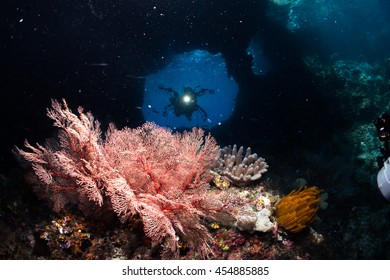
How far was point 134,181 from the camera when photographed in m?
3.71

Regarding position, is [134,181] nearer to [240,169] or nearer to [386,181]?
[240,169]

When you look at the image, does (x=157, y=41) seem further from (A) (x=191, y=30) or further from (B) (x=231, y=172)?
(B) (x=231, y=172)

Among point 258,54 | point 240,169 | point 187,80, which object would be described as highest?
point 187,80

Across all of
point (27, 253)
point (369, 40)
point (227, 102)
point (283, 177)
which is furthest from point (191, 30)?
point (227, 102)

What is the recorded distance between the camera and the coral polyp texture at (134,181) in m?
3.43

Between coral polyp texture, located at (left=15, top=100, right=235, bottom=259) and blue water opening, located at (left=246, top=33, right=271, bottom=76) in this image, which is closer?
coral polyp texture, located at (left=15, top=100, right=235, bottom=259)

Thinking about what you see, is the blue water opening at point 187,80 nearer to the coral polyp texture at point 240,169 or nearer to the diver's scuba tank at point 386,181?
the coral polyp texture at point 240,169

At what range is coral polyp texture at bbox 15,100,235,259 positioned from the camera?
343cm

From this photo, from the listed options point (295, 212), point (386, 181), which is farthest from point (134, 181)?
point (386, 181)

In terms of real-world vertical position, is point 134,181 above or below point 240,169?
below

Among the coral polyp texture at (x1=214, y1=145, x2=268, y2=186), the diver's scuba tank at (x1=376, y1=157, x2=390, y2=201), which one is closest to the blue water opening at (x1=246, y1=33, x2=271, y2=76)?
the coral polyp texture at (x1=214, y1=145, x2=268, y2=186)

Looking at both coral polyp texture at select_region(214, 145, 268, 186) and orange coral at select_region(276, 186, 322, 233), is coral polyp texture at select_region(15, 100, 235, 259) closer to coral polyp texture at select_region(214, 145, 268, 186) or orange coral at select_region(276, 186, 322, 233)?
orange coral at select_region(276, 186, 322, 233)

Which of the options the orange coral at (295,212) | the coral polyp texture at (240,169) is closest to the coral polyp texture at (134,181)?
the orange coral at (295,212)

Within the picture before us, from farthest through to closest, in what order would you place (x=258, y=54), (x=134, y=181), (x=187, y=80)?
(x=187, y=80)
(x=258, y=54)
(x=134, y=181)
